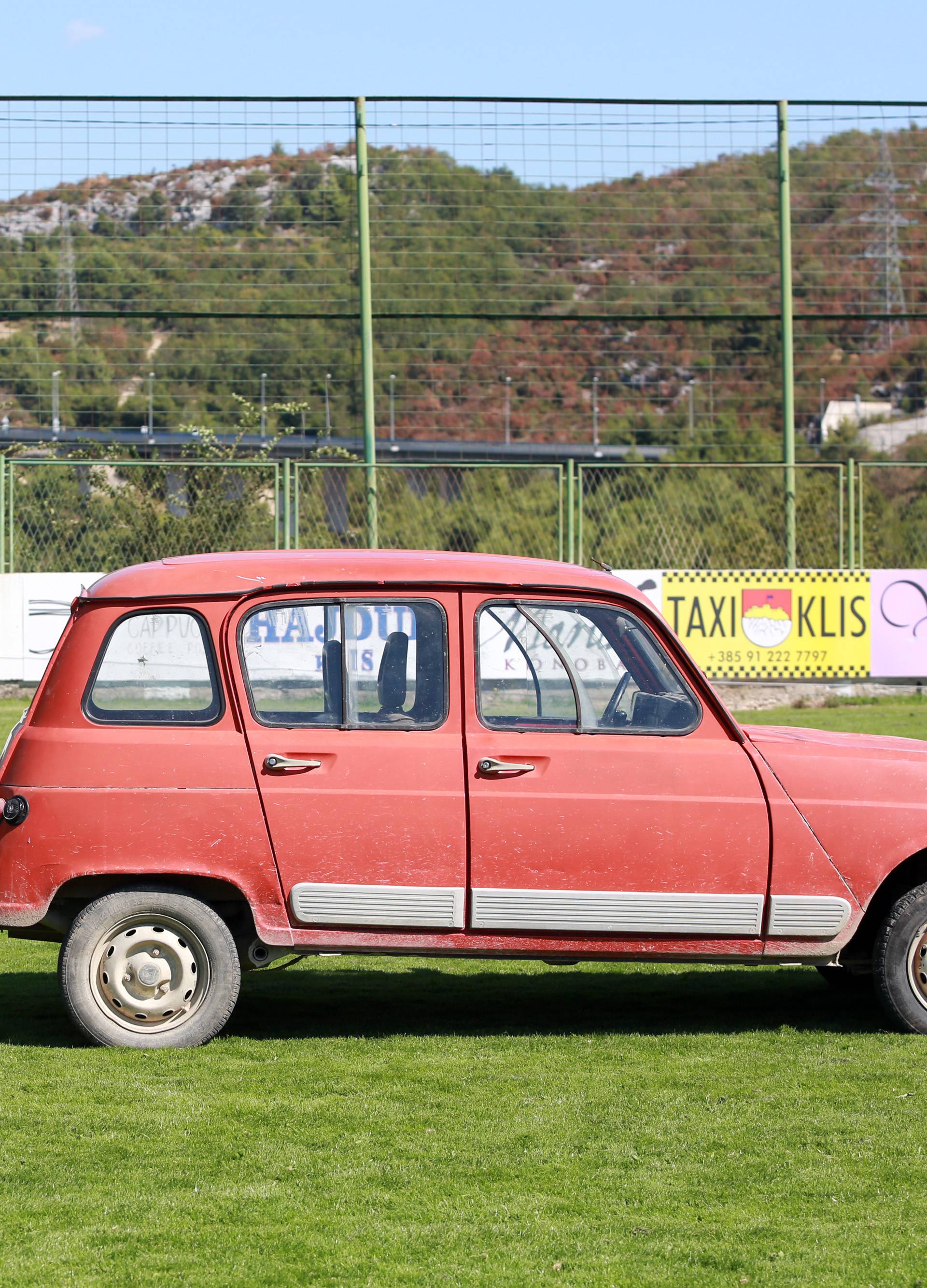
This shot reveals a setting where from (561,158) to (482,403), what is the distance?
248 inches

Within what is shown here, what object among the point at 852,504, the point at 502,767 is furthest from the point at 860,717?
the point at 502,767

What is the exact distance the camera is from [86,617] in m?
5.93

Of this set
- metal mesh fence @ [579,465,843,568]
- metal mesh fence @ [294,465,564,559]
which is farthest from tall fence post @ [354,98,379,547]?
metal mesh fence @ [579,465,843,568]

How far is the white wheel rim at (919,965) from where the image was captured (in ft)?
19.6

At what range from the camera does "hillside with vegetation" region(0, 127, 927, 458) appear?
22.8m

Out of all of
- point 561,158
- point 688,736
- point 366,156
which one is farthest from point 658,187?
point 688,736

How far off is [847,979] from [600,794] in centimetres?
202

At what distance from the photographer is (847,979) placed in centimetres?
707

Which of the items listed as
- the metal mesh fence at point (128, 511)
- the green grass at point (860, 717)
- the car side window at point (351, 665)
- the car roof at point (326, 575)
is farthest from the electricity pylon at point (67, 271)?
the car side window at point (351, 665)

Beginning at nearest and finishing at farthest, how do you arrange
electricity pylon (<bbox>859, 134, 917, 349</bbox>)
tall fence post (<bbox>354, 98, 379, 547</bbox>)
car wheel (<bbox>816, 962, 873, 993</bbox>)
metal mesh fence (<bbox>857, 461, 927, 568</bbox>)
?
car wheel (<bbox>816, 962, 873, 993</bbox>), metal mesh fence (<bbox>857, 461, 927, 568</bbox>), tall fence post (<bbox>354, 98, 379, 547</bbox>), electricity pylon (<bbox>859, 134, 917, 349</bbox>)

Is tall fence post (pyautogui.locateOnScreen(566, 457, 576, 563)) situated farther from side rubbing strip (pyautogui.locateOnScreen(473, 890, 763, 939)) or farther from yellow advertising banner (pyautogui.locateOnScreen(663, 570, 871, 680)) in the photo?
side rubbing strip (pyautogui.locateOnScreen(473, 890, 763, 939))

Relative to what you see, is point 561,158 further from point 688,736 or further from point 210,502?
point 688,736

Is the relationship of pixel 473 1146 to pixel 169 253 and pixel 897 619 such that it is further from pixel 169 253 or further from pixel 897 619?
pixel 169 253

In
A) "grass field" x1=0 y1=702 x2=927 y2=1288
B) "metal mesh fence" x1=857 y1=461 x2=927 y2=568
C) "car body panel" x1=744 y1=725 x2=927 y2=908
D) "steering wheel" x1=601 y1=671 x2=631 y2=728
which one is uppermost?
"metal mesh fence" x1=857 y1=461 x2=927 y2=568
